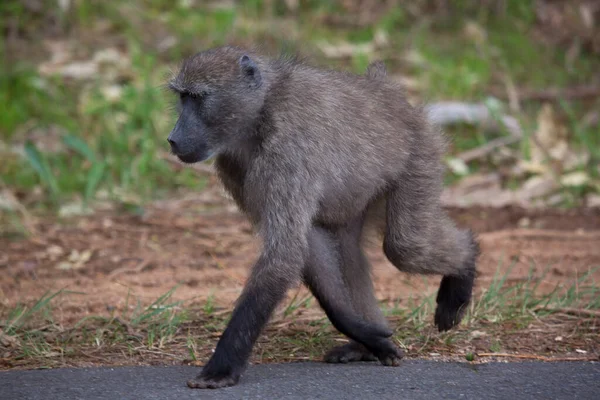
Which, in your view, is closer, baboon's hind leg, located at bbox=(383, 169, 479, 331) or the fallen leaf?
baboon's hind leg, located at bbox=(383, 169, 479, 331)

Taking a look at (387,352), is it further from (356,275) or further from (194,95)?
(194,95)

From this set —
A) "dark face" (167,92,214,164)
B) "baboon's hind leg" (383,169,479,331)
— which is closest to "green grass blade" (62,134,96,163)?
"dark face" (167,92,214,164)

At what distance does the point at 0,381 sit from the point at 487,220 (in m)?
4.21

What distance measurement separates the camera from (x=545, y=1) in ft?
33.4

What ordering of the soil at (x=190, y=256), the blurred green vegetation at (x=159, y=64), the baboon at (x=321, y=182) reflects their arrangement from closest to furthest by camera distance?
the baboon at (x=321, y=182) < the soil at (x=190, y=256) < the blurred green vegetation at (x=159, y=64)

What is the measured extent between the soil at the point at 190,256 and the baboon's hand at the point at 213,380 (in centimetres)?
120

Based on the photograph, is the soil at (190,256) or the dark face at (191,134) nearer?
the dark face at (191,134)

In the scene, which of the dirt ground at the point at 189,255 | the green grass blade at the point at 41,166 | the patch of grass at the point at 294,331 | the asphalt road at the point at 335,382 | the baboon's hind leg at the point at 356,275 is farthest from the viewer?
the green grass blade at the point at 41,166

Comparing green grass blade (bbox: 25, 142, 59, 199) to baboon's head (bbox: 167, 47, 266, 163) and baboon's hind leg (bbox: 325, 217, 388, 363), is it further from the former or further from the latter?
baboon's hind leg (bbox: 325, 217, 388, 363)

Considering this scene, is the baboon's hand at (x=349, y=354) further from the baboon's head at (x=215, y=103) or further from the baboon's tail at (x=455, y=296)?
the baboon's head at (x=215, y=103)

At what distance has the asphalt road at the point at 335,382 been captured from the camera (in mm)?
3701

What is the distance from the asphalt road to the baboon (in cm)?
15

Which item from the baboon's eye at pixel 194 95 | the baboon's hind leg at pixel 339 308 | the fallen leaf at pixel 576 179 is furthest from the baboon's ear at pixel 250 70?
the fallen leaf at pixel 576 179

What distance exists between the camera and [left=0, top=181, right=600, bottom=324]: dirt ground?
18.3 ft
